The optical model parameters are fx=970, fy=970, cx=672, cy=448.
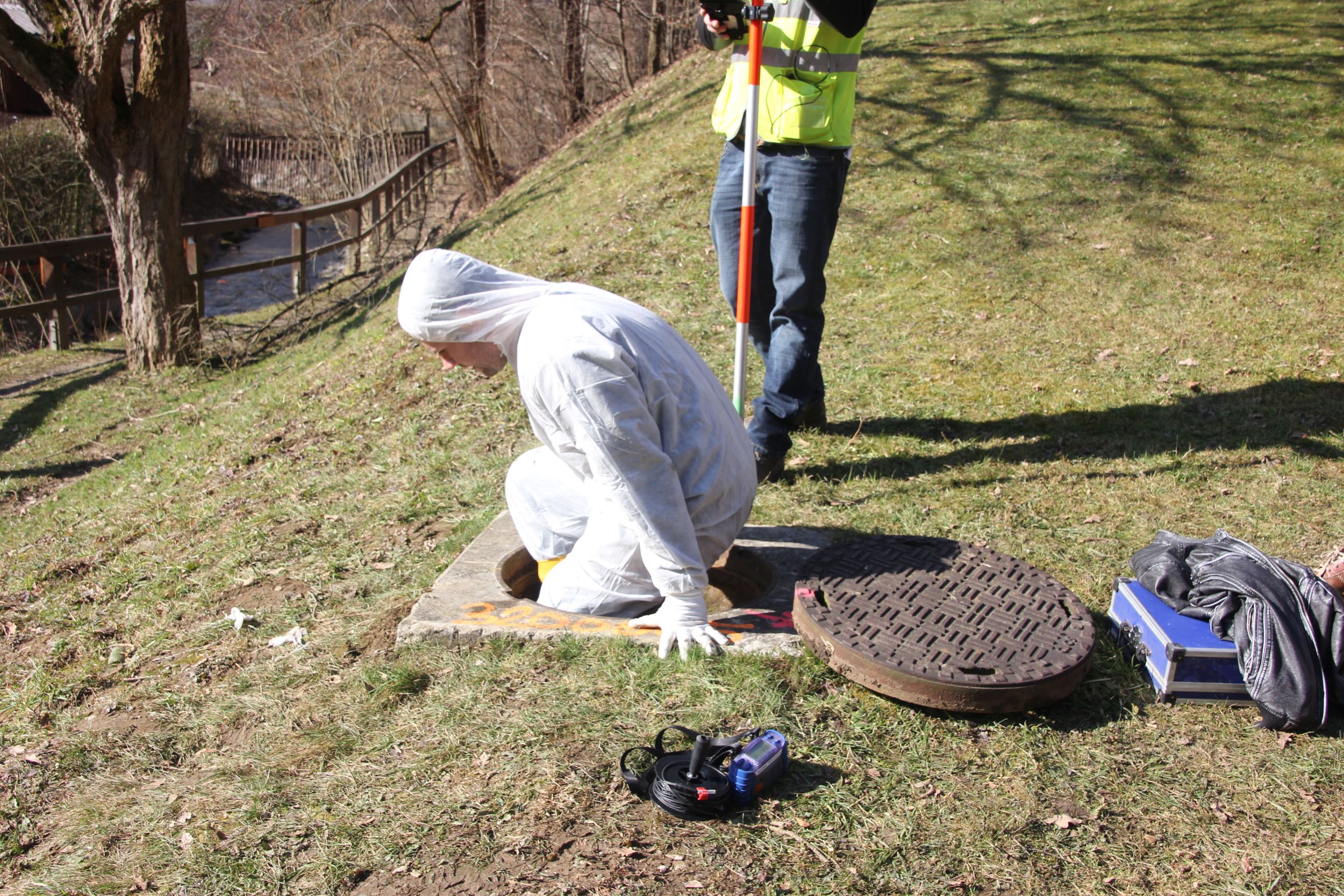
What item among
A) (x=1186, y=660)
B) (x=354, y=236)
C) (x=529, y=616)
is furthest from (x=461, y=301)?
(x=354, y=236)

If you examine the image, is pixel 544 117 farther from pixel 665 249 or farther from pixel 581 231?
pixel 665 249

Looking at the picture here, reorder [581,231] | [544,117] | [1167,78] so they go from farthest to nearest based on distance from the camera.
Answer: [544,117] → [1167,78] → [581,231]

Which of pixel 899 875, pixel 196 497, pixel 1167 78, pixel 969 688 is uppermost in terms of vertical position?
pixel 1167 78

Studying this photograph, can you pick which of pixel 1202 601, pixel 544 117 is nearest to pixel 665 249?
pixel 1202 601

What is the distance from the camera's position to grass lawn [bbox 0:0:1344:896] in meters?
2.42

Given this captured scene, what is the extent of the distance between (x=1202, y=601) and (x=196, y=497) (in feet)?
17.8

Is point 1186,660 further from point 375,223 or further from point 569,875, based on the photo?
point 375,223

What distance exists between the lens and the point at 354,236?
1488 cm

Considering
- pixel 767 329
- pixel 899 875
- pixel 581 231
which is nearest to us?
pixel 899 875

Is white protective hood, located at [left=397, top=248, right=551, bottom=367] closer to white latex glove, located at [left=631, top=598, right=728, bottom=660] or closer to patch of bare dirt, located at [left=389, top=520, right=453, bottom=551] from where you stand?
white latex glove, located at [left=631, top=598, right=728, bottom=660]

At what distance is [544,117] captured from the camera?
16.5 metres

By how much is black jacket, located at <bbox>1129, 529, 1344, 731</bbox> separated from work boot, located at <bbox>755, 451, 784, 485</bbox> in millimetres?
1948

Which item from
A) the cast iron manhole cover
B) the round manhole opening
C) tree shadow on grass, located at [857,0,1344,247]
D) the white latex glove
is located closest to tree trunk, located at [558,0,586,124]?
tree shadow on grass, located at [857,0,1344,247]

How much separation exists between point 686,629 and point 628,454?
587mm
